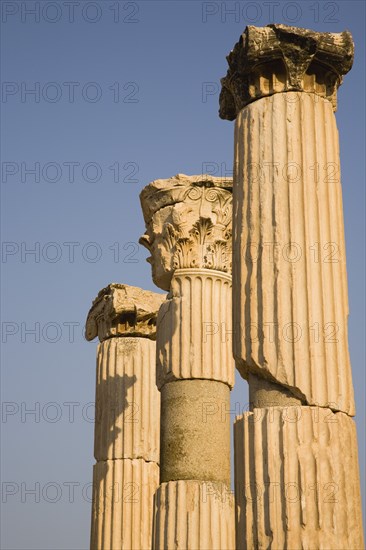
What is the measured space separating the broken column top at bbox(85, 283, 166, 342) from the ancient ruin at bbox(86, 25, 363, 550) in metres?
4.38

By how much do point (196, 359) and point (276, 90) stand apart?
230 inches

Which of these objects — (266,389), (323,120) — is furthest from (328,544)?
(323,120)

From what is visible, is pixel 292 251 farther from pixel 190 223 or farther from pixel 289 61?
pixel 190 223

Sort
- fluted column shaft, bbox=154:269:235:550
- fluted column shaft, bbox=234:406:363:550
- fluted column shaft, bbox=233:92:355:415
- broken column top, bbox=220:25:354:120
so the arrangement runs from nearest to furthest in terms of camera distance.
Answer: fluted column shaft, bbox=234:406:363:550, fluted column shaft, bbox=233:92:355:415, broken column top, bbox=220:25:354:120, fluted column shaft, bbox=154:269:235:550

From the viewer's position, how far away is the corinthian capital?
56.0 ft

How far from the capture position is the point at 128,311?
2111 centimetres

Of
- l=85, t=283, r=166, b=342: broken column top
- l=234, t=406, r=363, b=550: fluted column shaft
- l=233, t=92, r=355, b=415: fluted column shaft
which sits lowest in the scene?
l=234, t=406, r=363, b=550: fluted column shaft

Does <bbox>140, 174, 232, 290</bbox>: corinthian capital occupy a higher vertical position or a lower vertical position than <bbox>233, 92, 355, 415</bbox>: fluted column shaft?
higher

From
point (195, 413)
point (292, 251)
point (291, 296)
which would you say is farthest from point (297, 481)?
point (195, 413)

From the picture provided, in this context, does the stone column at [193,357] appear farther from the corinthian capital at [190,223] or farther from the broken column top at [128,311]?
the broken column top at [128,311]

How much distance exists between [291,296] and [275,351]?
0.64m

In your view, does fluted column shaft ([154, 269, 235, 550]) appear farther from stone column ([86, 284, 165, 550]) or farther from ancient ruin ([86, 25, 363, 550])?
stone column ([86, 284, 165, 550])

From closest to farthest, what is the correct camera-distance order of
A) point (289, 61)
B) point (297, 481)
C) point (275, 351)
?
point (297, 481), point (275, 351), point (289, 61)

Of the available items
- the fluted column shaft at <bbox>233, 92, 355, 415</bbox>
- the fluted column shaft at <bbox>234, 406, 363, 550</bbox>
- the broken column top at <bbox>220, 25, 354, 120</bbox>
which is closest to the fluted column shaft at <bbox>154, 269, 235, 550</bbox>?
the fluted column shaft at <bbox>234, 406, 363, 550</bbox>
